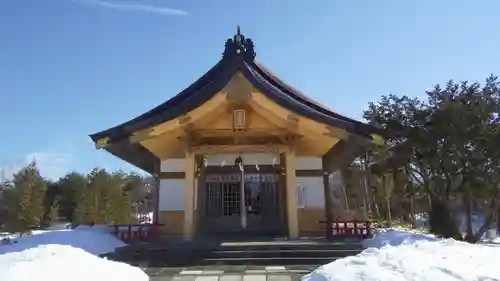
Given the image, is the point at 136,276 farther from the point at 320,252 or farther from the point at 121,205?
the point at 121,205

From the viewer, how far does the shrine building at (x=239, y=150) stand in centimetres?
1083

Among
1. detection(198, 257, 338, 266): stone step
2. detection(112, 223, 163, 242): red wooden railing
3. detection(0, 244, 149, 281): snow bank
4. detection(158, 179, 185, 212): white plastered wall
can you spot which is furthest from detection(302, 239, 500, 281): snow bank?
detection(158, 179, 185, 212): white plastered wall

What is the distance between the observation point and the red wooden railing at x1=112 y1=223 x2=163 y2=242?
11.2 m

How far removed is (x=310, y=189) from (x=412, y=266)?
704 centimetres

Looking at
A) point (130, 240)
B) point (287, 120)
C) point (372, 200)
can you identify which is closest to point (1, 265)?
point (130, 240)

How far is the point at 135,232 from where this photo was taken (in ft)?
37.1

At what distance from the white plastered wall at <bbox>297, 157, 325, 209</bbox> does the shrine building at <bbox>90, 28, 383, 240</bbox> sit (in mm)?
30

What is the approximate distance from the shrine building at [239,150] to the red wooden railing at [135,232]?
925mm

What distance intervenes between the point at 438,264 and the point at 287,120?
18.7 feet

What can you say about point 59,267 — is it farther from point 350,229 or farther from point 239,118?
point 350,229

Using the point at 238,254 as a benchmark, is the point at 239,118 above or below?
above

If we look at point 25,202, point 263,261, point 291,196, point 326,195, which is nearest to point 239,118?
point 291,196

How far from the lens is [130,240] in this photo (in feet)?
36.4

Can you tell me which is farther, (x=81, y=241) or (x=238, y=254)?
(x=81, y=241)
